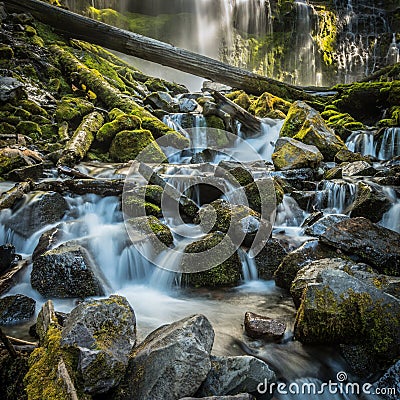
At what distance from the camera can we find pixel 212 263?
14.3 feet

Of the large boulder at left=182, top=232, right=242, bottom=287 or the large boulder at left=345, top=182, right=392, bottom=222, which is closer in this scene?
the large boulder at left=182, top=232, right=242, bottom=287

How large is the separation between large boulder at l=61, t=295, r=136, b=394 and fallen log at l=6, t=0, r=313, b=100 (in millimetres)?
10998

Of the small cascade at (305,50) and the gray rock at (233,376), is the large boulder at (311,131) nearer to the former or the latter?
the gray rock at (233,376)

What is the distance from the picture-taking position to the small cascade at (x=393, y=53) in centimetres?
2602

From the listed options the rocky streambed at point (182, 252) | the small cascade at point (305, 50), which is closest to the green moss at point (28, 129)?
the rocky streambed at point (182, 252)

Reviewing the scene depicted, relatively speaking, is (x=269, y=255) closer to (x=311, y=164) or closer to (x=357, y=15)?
(x=311, y=164)

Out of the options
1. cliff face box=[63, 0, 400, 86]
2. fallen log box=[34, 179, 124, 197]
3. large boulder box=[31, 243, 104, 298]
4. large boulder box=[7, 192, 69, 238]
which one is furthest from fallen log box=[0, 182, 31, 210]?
cliff face box=[63, 0, 400, 86]

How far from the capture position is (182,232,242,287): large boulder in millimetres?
4355

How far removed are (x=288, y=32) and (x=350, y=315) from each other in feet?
101

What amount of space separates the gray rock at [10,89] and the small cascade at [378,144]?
10.4m

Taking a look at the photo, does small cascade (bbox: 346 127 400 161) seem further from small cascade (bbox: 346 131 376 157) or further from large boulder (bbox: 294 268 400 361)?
large boulder (bbox: 294 268 400 361)

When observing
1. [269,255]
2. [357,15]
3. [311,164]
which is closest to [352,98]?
[311,164]

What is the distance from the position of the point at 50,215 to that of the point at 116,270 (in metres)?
1.65

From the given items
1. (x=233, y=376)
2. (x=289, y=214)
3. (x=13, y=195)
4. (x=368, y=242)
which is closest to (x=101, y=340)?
(x=233, y=376)
